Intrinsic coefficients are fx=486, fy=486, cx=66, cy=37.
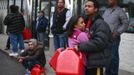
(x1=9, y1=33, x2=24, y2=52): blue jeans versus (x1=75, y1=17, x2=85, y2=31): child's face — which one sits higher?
(x1=75, y1=17, x2=85, y2=31): child's face

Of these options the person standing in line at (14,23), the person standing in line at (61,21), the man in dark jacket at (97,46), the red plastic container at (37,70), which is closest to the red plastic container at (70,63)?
the man in dark jacket at (97,46)

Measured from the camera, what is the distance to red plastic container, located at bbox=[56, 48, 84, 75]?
6.66 m

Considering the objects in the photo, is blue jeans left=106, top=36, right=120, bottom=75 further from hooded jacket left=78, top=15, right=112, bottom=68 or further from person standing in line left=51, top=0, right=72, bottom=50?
hooded jacket left=78, top=15, right=112, bottom=68

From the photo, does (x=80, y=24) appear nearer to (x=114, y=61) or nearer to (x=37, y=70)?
(x=114, y=61)

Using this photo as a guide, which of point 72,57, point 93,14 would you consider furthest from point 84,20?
point 72,57

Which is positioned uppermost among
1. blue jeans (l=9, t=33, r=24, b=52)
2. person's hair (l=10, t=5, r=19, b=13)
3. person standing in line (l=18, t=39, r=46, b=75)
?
person's hair (l=10, t=5, r=19, b=13)

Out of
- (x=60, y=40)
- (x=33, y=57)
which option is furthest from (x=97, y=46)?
(x=60, y=40)

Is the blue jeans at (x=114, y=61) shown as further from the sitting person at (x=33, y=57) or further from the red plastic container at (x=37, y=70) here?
the sitting person at (x=33, y=57)

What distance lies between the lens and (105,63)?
672cm

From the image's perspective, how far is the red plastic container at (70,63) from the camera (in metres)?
6.66

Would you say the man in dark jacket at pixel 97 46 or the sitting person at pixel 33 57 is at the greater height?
the man in dark jacket at pixel 97 46

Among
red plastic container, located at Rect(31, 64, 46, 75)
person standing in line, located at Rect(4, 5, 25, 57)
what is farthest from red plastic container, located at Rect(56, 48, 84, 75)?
person standing in line, located at Rect(4, 5, 25, 57)

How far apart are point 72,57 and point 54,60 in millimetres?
480

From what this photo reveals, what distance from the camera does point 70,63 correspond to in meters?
6.72
